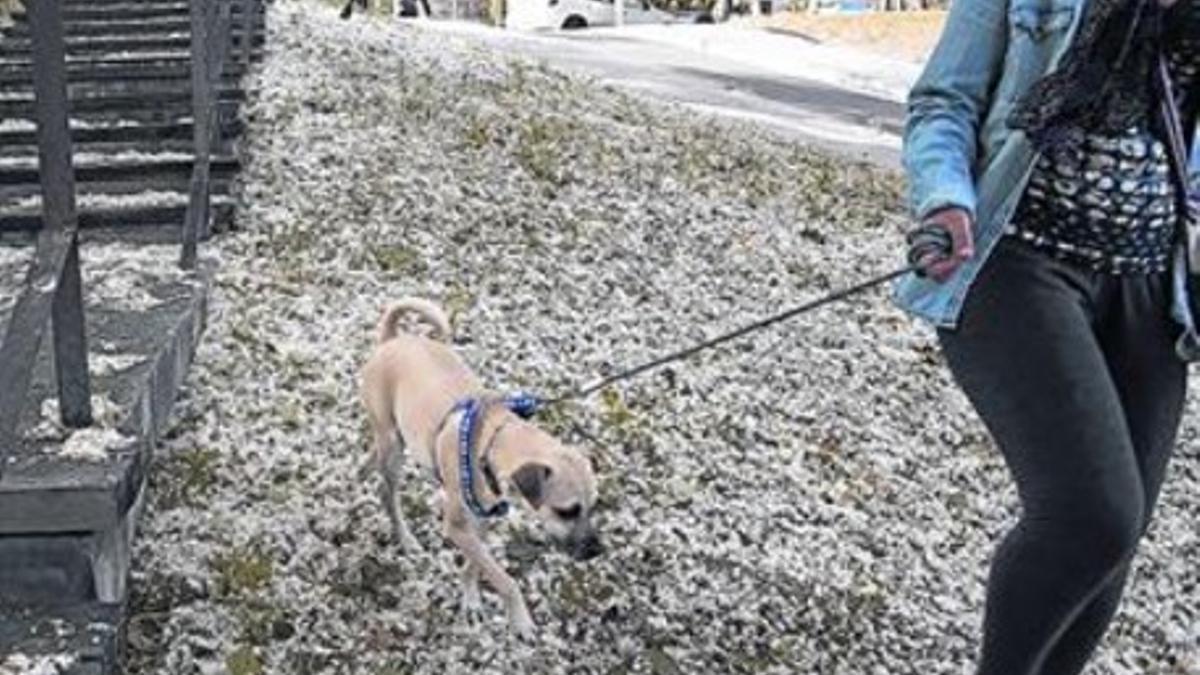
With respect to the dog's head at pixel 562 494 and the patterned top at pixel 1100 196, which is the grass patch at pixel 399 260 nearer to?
the dog's head at pixel 562 494

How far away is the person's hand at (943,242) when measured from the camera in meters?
2.52

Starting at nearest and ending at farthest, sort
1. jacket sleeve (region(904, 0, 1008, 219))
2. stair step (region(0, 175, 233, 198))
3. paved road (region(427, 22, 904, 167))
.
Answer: jacket sleeve (region(904, 0, 1008, 219)) → stair step (region(0, 175, 233, 198)) → paved road (region(427, 22, 904, 167))

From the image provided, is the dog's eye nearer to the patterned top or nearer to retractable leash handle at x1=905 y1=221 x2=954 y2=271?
retractable leash handle at x1=905 y1=221 x2=954 y2=271

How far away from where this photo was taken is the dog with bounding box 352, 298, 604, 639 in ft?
11.1

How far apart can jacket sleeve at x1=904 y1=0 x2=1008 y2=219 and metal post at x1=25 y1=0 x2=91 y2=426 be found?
163cm

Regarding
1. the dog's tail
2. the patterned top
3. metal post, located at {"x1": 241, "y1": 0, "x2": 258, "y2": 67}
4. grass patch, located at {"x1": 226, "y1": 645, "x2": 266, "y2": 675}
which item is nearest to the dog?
the dog's tail

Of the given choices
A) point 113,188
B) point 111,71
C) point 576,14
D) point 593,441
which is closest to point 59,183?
point 593,441

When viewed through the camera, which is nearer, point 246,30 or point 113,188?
point 113,188

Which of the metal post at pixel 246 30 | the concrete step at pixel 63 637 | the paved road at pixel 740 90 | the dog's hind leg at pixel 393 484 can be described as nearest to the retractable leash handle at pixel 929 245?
the concrete step at pixel 63 637

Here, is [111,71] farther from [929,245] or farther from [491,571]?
[929,245]

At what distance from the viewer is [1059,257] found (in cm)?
258

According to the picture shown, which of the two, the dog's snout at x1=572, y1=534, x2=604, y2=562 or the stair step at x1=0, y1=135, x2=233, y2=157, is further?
the stair step at x1=0, y1=135, x2=233, y2=157

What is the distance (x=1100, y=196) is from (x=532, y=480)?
1.32 meters

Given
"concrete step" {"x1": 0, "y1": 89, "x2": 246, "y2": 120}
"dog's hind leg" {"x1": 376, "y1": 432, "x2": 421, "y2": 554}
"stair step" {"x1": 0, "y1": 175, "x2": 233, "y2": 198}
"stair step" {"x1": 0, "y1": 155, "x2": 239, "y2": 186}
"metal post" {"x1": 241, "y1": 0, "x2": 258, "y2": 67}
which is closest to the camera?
"dog's hind leg" {"x1": 376, "y1": 432, "x2": 421, "y2": 554}
